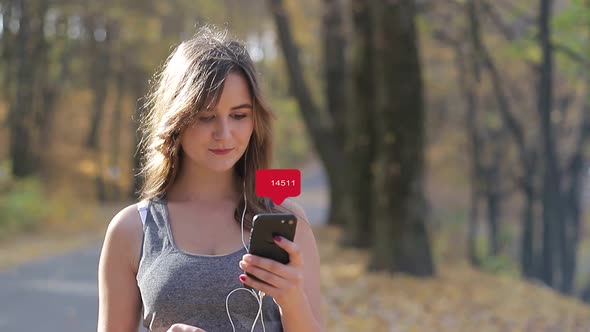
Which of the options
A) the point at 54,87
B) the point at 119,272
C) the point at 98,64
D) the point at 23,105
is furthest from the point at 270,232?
the point at 54,87

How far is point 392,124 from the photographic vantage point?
1184 cm

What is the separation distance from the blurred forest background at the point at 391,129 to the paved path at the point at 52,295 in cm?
289

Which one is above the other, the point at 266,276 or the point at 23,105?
the point at 266,276

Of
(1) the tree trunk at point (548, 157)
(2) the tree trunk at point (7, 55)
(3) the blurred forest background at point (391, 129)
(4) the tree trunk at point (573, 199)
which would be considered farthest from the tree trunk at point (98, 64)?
(1) the tree trunk at point (548, 157)

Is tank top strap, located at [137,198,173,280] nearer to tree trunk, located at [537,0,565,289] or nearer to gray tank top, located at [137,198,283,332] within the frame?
gray tank top, located at [137,198,283,332]

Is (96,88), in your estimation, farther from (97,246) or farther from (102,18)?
(97,246)

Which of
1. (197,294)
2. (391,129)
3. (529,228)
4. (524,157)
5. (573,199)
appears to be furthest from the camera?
(573,199)

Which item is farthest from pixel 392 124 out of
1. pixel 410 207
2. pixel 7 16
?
pixel 7 16

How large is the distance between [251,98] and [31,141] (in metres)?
25.7

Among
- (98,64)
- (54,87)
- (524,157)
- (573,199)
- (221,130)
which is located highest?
(221,130)

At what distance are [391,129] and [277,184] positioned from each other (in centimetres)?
945

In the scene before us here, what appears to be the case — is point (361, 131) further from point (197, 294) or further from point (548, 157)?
point (197, 294)

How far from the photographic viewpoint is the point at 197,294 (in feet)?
7.93

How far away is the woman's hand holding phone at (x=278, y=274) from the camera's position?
7.39 feet
